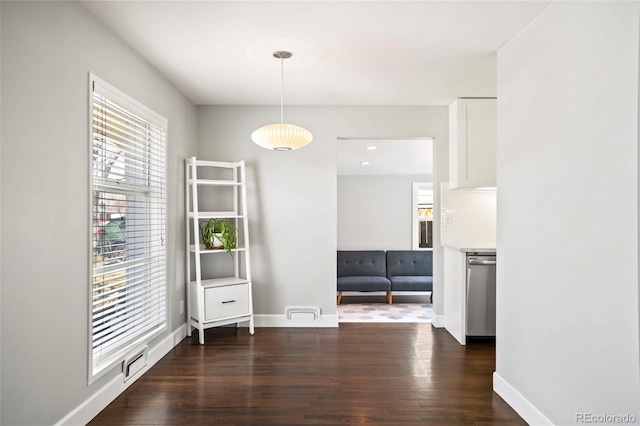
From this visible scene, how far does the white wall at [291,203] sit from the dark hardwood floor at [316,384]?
547 mm

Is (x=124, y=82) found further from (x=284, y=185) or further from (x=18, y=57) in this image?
(x=284, y=185)

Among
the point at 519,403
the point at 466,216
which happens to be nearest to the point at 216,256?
the point at 466,216

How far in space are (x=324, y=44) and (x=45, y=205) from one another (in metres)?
2.03

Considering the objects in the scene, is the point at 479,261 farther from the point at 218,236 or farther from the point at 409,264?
the point at 409,264

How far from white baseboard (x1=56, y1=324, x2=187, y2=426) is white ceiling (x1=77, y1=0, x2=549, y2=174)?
2.35m

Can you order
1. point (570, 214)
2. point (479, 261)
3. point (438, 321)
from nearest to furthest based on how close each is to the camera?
point (570, 214) → point (479, 261) → point (438, 321)

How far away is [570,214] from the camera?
81.7 inches

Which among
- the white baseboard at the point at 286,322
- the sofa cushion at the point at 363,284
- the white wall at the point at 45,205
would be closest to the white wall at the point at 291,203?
the white baseboard at the point at 286,322

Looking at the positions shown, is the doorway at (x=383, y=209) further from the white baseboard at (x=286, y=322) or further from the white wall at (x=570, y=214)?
the white wall at (x=570, y=214)

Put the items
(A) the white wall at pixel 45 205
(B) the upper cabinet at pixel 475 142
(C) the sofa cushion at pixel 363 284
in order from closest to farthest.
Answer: (A) the white wall at pixel 45 205 → (B) the upper cabinet at pixel 475 142 → (C) the sofa cushion at pixel 363 284

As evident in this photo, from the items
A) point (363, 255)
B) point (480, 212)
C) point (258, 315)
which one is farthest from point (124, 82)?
point (363, 255)

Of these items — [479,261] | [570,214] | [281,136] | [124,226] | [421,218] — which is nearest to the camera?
[570,214]

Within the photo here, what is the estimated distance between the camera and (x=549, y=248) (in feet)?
7.44

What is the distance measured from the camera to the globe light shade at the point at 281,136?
10.7ft
